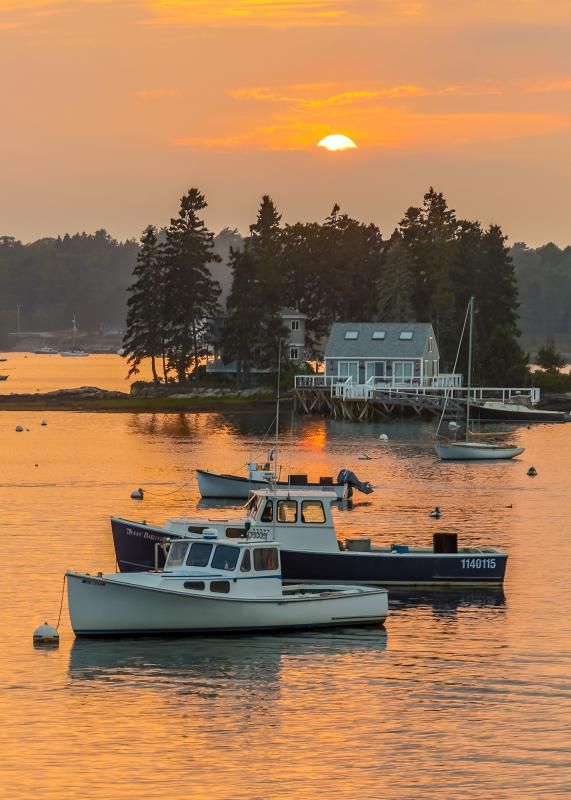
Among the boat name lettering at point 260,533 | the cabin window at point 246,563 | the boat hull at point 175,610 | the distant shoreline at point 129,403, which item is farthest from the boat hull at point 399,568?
the distant shoreline at point 129,403

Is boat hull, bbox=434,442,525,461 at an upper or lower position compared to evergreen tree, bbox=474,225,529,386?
lower

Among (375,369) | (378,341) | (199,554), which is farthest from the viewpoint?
(378,341)

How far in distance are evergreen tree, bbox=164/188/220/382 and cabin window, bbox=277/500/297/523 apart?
374ft

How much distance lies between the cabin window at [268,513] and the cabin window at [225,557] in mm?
5854

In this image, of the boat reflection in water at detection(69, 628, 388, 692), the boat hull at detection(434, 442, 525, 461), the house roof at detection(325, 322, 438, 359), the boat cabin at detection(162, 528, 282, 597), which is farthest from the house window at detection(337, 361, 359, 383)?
the boat cabin at detection(162, 528, 282, 597)

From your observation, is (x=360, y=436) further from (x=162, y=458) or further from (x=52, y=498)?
(x=52, y=498)

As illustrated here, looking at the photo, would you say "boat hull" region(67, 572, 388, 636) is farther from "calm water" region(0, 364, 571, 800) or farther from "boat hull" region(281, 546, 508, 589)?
"boat hull" region(281, 546, 508, 589)

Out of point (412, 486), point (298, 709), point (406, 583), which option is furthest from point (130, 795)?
point (412, 486)

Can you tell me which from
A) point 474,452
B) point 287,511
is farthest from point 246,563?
point 474,452

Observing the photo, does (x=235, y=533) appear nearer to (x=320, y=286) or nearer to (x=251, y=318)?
(x=251, y=318)

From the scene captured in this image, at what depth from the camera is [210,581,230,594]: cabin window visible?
40344 mm

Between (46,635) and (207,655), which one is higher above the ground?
(46,635)

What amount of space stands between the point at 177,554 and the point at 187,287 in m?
122

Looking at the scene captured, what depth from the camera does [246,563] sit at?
4056 cm
